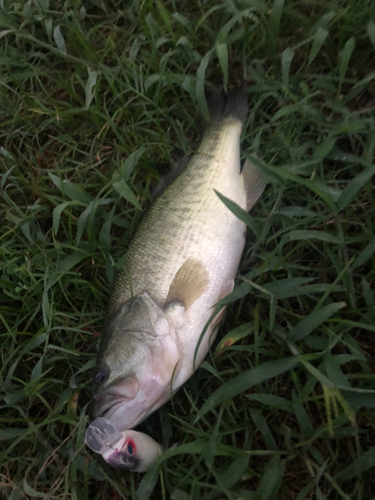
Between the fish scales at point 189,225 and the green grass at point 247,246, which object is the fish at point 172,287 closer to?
the fish scales at point 189,225

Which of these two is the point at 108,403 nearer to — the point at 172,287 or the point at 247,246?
the point at 172,287

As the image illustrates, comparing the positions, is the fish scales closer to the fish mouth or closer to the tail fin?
the tail fin

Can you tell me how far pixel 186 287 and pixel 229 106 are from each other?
1.26 m

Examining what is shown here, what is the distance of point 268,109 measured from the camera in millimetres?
2498

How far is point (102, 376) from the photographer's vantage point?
186 centimetres

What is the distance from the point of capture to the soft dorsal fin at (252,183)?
2.20 m

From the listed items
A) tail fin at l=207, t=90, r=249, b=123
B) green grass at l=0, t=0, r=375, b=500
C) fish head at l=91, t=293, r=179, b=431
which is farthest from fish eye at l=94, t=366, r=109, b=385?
tail fin at l=207, t=90, r=249, b=123

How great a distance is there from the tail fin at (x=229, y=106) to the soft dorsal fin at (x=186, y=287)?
1064 mm

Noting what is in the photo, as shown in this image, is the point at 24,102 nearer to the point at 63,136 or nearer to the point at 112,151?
the point at 63,136

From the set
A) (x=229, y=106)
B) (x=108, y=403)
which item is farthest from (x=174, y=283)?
(x=229, y=106)

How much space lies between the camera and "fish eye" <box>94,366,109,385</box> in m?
1.85

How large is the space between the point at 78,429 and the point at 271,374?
112 centimetres

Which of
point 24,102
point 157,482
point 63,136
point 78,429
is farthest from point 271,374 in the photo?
point 24,102

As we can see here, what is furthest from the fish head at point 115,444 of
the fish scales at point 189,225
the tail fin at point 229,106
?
the tail fin at point 229,106
